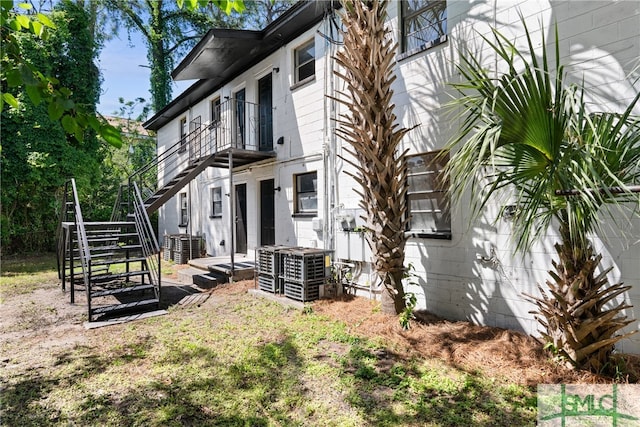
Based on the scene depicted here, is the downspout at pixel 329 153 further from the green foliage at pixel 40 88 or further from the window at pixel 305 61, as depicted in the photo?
the green foliage at pixel 40 88

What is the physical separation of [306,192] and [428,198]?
11.1 feet

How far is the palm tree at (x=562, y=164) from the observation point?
102 inches

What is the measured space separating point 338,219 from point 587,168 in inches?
187

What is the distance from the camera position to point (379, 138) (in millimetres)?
5008

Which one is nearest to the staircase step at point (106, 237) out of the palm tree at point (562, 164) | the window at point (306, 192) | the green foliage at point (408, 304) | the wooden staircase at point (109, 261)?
the wooden staircase at point (109, 261)

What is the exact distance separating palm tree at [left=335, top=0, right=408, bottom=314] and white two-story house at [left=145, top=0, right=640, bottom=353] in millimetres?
766

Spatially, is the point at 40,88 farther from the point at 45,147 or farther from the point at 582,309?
the point at 45,147

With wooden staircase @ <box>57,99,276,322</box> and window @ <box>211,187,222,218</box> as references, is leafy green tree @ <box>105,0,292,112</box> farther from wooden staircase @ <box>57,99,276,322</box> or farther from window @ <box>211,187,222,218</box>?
window @ <box>211,187,222,218</box>

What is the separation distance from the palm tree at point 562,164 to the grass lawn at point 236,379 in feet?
2.79

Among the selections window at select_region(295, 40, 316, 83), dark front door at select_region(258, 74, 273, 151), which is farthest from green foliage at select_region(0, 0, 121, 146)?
dark front door at select_region(258, 74, 273, 151)

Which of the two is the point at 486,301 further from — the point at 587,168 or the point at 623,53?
the point at 623,53

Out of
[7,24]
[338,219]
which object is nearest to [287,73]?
[338,219]

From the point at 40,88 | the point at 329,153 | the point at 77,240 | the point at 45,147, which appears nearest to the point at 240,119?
the point at 329,153

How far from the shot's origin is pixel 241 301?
6746 millimetres
